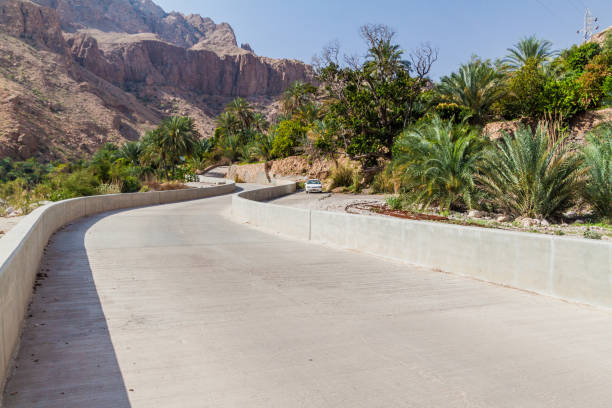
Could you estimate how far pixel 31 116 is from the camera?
86500 millimetres

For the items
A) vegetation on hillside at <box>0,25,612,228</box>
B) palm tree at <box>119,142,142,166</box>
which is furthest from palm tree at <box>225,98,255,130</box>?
palm tree at <box>119,142,142,166</box>

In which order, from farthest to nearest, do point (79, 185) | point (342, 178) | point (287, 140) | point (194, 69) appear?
point (194, 69), point (287, 140), point (342, 178), point (79, 185)

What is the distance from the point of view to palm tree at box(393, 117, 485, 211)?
1664 centimetres

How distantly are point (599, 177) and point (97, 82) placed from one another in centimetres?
13939

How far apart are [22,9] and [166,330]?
486 ft

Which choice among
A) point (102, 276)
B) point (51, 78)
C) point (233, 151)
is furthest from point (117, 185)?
point (51, 78)

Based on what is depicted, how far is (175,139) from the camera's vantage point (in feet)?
196

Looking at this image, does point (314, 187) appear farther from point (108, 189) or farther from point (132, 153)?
point (132, 153)

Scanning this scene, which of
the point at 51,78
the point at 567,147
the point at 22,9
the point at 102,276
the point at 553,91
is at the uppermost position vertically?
the point at 22,9

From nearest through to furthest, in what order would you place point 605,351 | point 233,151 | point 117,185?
point 605,351 → point 117,185 → point 233,151

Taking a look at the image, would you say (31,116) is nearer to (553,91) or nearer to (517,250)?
(553,91)

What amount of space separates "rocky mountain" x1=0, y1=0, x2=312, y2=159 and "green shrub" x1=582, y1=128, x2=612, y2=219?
72.9 metres

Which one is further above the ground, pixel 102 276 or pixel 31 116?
pixel 31 116

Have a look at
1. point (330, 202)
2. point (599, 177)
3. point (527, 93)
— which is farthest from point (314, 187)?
point (599, 177)
